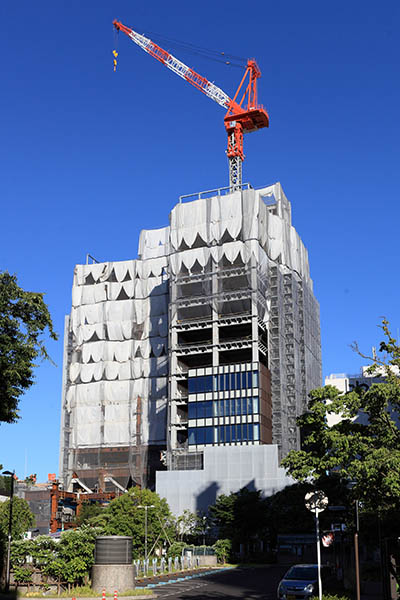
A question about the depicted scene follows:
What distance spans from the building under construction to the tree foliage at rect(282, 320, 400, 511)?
220 ft

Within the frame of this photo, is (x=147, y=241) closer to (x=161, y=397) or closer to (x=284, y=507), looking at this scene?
(x=161, y=397)

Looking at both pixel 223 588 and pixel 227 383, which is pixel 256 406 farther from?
pixel 223 588

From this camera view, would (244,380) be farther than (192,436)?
No

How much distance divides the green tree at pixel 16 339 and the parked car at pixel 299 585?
13965mm

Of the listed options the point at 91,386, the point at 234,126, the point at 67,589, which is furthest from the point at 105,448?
the point at 67,589

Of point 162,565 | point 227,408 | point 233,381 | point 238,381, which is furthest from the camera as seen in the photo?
point 233,381

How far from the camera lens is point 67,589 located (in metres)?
38.2

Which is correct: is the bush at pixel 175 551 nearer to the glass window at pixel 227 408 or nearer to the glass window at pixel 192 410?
the glass window at pixel 227 408

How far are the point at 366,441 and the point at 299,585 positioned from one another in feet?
23.1

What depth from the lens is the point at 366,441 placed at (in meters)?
32.8

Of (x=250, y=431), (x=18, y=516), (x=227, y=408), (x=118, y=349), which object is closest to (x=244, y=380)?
(x=227, y=408)

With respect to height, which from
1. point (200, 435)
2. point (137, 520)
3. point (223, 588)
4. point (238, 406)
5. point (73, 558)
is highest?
point (238, 406)

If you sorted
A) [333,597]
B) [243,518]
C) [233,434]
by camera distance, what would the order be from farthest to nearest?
1. [233,434]
2. [243,518]
3. [333,597]

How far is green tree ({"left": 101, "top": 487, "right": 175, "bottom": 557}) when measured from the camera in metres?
75.6
